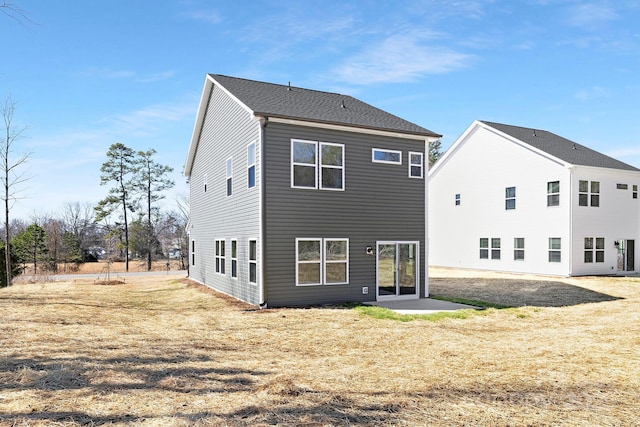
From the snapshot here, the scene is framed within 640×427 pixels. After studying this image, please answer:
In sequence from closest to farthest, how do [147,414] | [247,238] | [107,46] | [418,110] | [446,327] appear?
[147,414]
[446,327]
[247,238]
[107,46]
[418,110]

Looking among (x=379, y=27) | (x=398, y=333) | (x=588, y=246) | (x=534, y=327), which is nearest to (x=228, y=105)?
(x=379, y=27)

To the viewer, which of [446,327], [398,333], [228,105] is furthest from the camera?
[228,105]

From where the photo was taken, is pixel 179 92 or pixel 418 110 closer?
pixel 179 92

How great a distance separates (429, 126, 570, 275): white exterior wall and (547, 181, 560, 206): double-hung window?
0.22 meters

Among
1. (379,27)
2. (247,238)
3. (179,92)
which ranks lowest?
(247,238)

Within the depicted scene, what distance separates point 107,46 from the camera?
15.3 m

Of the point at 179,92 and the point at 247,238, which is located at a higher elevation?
the point at 179,92

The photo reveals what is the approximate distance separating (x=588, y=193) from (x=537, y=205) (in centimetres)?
245

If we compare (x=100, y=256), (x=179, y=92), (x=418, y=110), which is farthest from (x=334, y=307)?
(x=100, y=256)

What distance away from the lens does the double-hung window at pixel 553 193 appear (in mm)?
21219

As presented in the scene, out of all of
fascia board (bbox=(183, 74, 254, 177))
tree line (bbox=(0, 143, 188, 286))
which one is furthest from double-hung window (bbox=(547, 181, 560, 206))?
tree line (bbox=(0, 143, 188, 286))

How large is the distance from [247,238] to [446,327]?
6.38 meters

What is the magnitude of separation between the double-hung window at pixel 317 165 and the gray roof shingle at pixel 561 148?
592 inches

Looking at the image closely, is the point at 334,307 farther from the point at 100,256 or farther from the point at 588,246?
the point at 100,256
